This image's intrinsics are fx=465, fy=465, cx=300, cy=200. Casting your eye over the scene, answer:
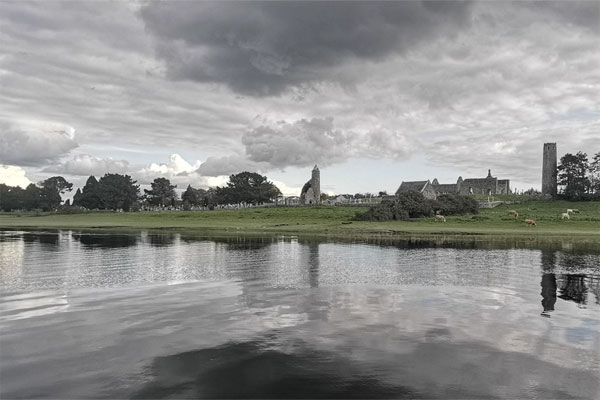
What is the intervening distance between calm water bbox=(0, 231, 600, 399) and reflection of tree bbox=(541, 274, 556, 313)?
94 mm

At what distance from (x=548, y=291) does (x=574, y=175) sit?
4383 inches

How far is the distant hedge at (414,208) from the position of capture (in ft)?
265

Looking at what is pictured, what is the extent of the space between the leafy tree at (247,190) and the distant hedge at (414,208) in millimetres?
82671

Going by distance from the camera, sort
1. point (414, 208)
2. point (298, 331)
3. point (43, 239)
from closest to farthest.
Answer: point (298, 331) < point (43, 239) < point (414, 208)

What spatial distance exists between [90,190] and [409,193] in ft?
478

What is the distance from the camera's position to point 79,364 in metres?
12.0

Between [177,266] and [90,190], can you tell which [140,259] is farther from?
[90,190]

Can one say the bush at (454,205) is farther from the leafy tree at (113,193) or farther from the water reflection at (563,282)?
the leafy tree at (113,193)

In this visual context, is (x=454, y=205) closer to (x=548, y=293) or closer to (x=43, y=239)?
(x=43, y=239)

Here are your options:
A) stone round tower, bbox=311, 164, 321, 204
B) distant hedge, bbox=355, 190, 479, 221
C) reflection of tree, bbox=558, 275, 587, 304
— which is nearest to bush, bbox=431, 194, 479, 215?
distant hedge, bbox=355, 190, 479, 221

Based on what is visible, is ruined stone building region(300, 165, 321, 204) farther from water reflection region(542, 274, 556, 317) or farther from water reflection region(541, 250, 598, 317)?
water reflection region(542, 274, 556, 317)

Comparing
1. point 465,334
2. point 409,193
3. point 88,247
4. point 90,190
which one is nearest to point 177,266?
point 88,247

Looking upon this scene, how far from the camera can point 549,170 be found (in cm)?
12825

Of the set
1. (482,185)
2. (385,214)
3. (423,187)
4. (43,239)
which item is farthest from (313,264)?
(482,185)
